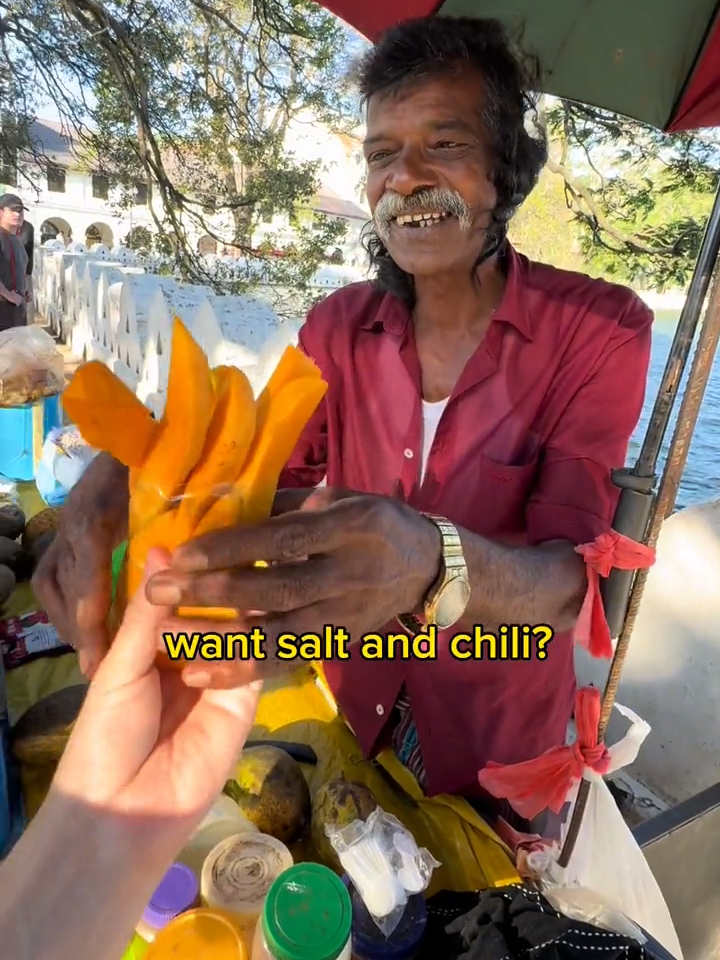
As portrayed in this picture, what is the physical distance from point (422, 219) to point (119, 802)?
3.76ft

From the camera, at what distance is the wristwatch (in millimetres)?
757

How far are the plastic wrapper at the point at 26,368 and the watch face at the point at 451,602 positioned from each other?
2.22 meters

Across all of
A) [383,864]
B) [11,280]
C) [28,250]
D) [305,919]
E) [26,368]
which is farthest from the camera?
[28,250]

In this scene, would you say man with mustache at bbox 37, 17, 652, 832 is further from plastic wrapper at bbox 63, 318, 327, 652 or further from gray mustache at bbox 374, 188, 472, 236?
plastic wrapper at bbox 63, 318, 327, 652

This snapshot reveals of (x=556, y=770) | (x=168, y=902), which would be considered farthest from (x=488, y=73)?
(x=168, y=902)

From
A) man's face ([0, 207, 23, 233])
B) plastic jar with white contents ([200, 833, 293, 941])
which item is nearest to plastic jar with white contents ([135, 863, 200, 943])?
plastic jar with white contents ([200, 833, 293, 941])

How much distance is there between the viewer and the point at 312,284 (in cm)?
681

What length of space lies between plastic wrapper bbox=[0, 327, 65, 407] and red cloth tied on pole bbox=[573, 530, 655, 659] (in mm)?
2240

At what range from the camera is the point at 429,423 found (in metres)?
1.35

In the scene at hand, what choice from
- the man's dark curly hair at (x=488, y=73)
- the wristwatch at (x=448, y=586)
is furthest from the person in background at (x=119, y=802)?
the man's dark curly hair at (x=488, y=73)

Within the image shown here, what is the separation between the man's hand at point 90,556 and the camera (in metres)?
0.87

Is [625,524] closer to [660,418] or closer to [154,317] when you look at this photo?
[660,418]

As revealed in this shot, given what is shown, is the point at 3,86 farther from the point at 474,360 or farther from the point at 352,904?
the point at 352,904

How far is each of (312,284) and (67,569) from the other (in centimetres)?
629
